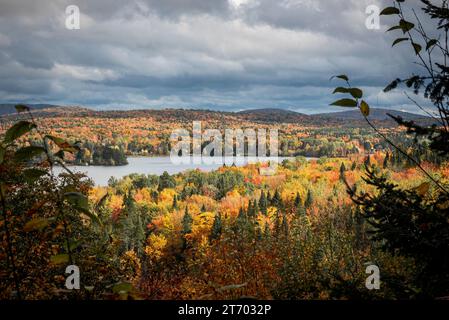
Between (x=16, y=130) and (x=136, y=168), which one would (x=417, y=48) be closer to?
(x=16, y=130)

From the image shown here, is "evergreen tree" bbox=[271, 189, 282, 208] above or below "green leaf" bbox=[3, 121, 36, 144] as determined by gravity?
below

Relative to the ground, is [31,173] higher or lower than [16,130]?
lower

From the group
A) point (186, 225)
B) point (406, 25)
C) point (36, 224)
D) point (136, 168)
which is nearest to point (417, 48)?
point (406, 25)

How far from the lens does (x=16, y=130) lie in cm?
184

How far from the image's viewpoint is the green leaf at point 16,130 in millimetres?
1815

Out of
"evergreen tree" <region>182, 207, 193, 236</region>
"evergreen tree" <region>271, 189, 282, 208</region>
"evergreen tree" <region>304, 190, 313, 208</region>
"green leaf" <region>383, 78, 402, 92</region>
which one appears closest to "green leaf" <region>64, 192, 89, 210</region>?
"green leaf" <region>383, 78, 402, 92</region>

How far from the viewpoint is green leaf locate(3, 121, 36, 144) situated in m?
1.82

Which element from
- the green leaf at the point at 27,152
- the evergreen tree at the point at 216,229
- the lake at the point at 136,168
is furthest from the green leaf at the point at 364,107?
the lake at the point at 136,168

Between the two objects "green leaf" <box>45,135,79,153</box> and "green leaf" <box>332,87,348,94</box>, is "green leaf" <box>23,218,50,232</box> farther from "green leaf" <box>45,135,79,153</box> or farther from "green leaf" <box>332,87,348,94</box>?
"green leaf" <box>332,87,348,94</box>

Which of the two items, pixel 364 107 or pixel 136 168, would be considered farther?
pixel 136 168

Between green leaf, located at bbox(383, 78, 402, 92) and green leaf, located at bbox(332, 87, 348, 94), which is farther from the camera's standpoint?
green leaf, located at bbox(383, 78, 402, 92)

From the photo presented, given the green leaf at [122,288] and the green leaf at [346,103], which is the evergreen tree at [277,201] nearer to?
the green leaf at [346,103]
